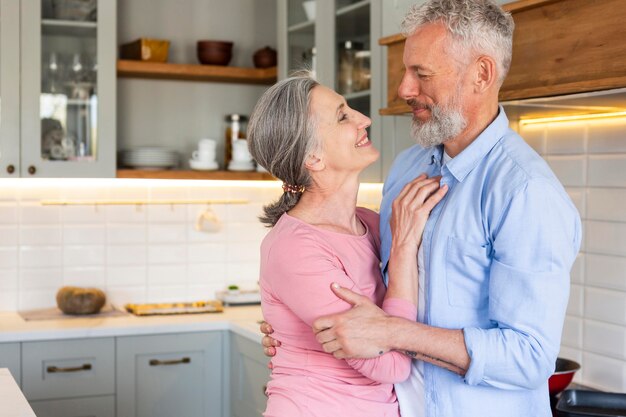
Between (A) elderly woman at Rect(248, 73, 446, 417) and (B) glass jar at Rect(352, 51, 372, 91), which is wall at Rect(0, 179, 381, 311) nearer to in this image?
(B) glass jar at Rect(352, 51, 372, 91)

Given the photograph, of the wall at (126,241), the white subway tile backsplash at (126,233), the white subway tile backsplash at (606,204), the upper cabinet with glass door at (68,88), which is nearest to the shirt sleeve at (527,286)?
the white subway tile backsplash at (606,204)

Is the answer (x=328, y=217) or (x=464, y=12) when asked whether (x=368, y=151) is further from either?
(x=464, y=12)

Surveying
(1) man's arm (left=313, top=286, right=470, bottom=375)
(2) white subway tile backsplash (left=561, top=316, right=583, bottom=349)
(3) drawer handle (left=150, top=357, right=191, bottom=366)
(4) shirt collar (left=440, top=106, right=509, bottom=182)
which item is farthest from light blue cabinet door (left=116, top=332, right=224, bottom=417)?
(4) shirt collar (left=440, top=106, right=509, bottom=182)

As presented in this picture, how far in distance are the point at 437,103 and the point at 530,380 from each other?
61 centimetres

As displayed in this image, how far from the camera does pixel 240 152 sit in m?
4.30

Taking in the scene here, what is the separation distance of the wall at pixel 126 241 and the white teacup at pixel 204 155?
0.23 m

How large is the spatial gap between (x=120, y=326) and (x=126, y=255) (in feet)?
2.05

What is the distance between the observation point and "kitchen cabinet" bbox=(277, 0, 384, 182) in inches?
132

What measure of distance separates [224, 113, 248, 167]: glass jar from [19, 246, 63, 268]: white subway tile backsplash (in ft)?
2.97

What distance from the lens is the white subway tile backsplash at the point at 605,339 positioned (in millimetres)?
2762

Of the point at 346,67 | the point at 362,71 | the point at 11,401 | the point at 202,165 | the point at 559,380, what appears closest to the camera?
the point at 11,401

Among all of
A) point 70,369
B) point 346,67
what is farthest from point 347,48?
point 70,369

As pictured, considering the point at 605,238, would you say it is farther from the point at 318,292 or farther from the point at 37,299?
the point at 37,299

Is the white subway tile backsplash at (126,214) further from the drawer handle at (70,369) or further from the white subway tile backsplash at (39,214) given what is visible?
the drawer handle at (70,369)
